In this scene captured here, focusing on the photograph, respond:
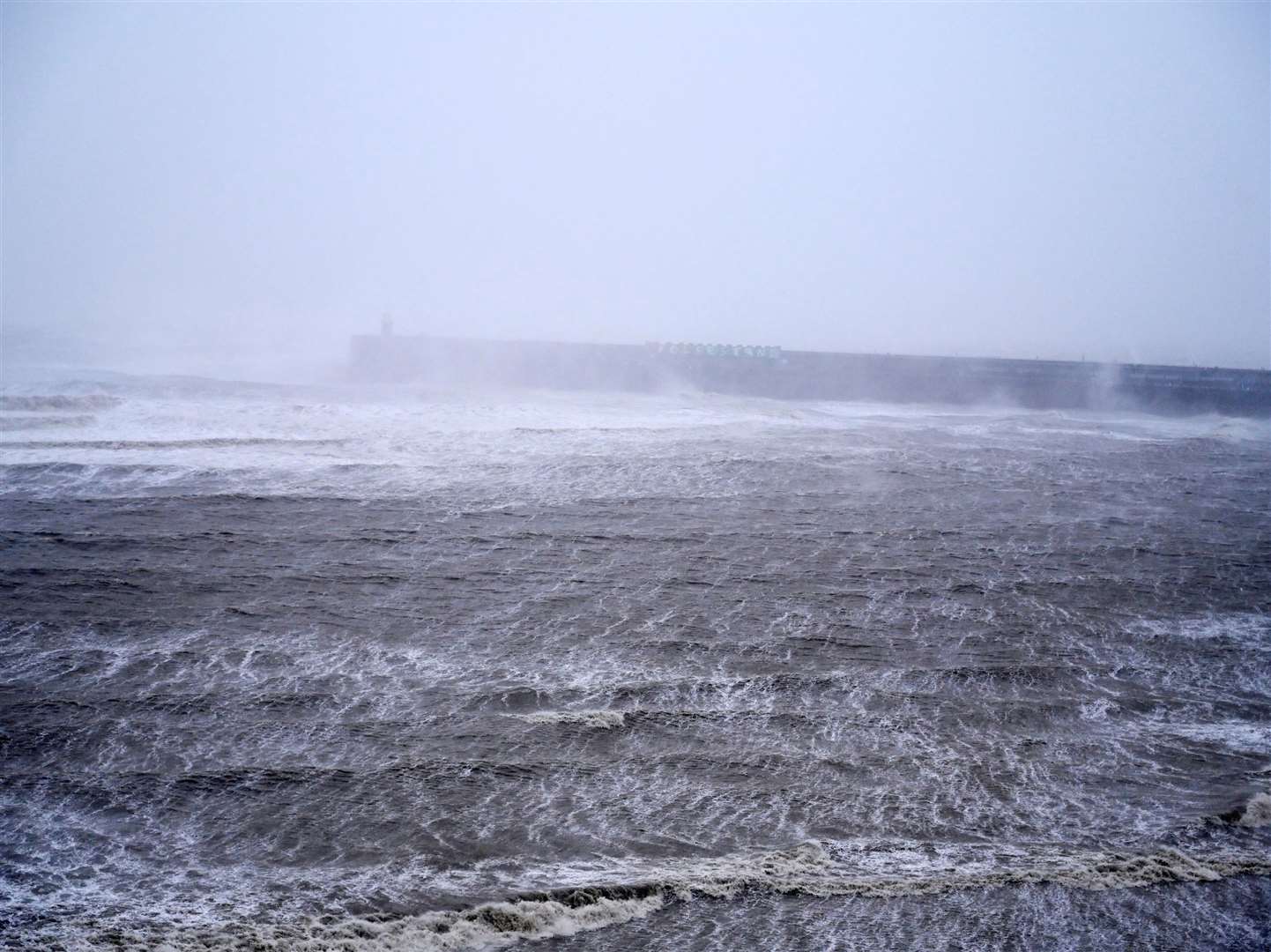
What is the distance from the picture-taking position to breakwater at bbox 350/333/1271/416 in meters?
31.7

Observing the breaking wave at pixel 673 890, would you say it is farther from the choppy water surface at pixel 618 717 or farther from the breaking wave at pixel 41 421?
the breaking wave at pixel 41 421

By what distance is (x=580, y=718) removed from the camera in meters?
6.79

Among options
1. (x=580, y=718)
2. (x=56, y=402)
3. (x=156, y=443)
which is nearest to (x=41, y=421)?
(x=56, y=402)

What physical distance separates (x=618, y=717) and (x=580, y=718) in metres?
0.27

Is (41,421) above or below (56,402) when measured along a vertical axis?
below

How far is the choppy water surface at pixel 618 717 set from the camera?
16.0ft

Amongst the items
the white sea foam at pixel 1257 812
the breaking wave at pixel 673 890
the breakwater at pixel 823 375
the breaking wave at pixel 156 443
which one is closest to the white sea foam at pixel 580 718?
the breaking wave at pixel 673 890

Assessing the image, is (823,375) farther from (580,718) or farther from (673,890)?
(673,890)

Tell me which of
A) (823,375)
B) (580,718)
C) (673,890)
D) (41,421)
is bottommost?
(673,890)

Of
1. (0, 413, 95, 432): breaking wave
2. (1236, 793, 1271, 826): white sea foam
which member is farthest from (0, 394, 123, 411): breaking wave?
(1236, 793, 1271, 826): white sea foam

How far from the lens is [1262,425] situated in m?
27.6

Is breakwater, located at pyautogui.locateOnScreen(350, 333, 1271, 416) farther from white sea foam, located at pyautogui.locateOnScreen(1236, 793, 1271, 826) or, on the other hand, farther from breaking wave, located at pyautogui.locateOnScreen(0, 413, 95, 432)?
white sea foam, located at pyautogui.locateOnScreen(1236, 793, 1271, 826)

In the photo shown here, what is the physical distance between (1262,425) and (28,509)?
30.5 metres

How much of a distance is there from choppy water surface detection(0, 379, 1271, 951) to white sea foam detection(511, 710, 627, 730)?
35mm
